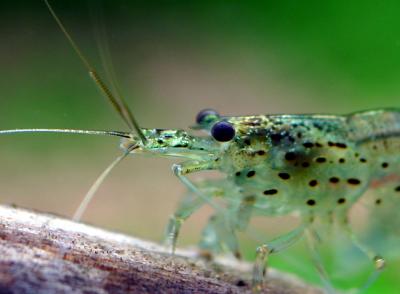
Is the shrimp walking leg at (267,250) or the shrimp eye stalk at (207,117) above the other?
the shrimp eye stalk at (207,117)

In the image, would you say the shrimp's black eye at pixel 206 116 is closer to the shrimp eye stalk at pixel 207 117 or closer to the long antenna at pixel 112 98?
the shrimp eye stalk at pixel 207 117

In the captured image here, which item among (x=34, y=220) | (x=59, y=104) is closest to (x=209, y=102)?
(x=59, y=104)

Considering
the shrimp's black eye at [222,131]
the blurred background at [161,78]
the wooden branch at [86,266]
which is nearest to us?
the wooden branch at [86,266]

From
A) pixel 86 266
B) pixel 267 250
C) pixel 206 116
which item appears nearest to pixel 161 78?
pixel 206 116

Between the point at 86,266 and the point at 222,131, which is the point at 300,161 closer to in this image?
the point at 222,131

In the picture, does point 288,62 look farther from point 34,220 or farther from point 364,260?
point 34,220

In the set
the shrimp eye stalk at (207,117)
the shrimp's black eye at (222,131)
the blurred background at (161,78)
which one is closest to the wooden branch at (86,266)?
the shrimp's black eye at (222,131)

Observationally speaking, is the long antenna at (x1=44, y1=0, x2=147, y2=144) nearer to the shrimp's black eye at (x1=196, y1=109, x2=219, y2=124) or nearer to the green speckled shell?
the shrimp's black eye at (x1=196, y1=109, x2=219, y2=124)
